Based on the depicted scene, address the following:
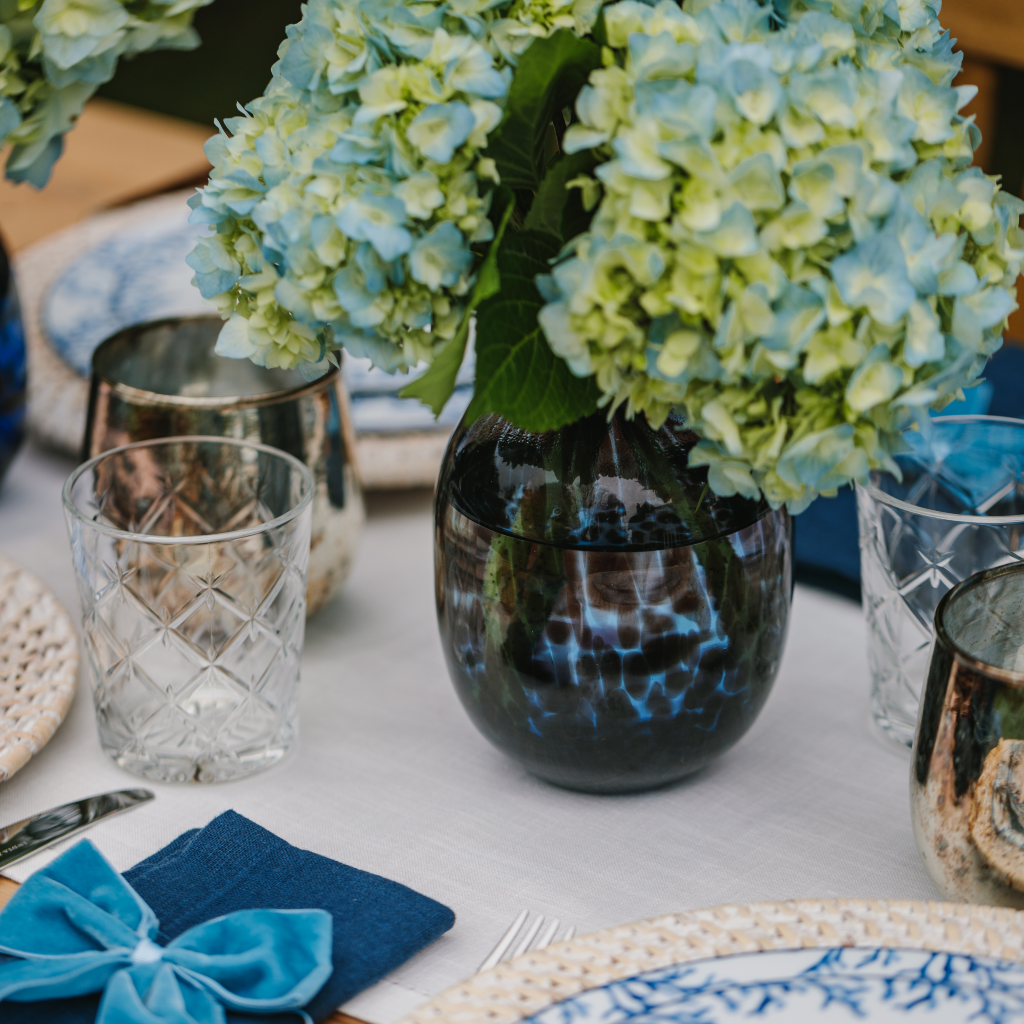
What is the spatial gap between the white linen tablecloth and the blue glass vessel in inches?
9.4

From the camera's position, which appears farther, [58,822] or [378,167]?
[58,822]

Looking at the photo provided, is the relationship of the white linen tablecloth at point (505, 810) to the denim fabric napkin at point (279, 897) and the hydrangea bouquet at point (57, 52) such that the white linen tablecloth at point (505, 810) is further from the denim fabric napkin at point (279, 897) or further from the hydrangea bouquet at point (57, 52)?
the hydrangea bouquet at point (57, 52)

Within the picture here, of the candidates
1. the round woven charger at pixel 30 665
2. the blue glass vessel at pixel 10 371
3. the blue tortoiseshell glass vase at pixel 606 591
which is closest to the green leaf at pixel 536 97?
the blue tortoiseshell glass vase at pixel 606 591

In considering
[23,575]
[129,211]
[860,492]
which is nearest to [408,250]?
[860,492]

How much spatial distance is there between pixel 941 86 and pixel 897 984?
0.31 metres

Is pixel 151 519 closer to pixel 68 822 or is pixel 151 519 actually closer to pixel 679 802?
pixel 68 822

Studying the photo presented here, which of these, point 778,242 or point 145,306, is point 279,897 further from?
point 145,306

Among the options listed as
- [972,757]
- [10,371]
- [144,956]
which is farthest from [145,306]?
[972,757]

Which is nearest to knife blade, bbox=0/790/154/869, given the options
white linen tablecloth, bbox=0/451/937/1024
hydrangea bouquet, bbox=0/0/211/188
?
white linen tablecloth, bbox=0/451/937/1024

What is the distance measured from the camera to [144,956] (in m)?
0.48

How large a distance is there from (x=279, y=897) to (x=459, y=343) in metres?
0.24

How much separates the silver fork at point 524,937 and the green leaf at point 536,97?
296mm

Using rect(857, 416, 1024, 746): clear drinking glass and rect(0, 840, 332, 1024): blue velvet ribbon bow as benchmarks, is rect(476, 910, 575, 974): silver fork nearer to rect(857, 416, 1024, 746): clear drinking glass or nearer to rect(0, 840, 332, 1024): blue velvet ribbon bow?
rect(0, 840, 332, 1024): blue velvet ribbon bow

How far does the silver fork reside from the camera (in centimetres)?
51
